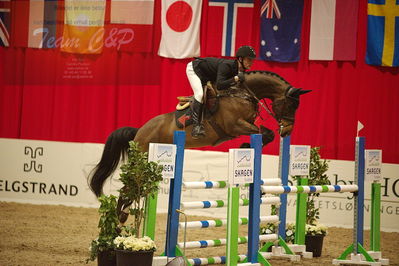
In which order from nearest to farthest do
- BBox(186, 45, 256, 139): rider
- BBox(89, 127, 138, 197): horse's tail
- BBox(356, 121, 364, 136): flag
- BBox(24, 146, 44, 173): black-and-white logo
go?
BBox(186, 45, 256, 139): rider → BBox(89, 127, 138, 197): horse's tail → BBox(356, 121, 364, 136): flag → BBox(24, 146, 44, 173): black-and-white logo

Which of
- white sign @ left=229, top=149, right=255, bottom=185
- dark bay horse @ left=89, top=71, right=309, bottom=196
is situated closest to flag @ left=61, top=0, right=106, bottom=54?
dark bay horse @ left=89, top=71, right=309, bottom=196

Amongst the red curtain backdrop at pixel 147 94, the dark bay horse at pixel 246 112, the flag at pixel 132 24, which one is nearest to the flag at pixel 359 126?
the red curtain backdrop at pixel 147 94

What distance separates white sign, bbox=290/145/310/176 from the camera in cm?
545

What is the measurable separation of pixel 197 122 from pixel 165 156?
148 centimetres

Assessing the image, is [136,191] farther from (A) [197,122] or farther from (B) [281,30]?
(B) [281,30]

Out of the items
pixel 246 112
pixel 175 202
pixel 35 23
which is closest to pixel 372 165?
pixel 246 112

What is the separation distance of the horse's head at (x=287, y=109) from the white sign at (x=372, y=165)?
787 mm

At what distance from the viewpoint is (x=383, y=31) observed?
338 inches

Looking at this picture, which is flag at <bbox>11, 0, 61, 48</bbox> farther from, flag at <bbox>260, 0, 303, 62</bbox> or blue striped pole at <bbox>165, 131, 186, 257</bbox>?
blue striped pole at <bbox>165, 131, 186, 257</bbox>

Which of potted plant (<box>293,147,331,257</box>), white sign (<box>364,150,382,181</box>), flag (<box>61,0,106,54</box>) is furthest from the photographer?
flag (<box>61,0,106,54</box>)

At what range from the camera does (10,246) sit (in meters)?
5.39

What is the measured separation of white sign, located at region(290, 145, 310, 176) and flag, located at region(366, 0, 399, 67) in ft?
12.3

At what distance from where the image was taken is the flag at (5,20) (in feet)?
33.1

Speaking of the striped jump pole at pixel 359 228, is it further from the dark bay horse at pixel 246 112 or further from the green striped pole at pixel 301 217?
the dark bay horse at pixel 246 112
